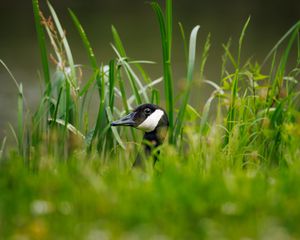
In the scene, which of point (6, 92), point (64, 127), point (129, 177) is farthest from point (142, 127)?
point (6, 92)

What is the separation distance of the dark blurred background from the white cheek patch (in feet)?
12.7

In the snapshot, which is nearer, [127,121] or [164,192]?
[164,192]

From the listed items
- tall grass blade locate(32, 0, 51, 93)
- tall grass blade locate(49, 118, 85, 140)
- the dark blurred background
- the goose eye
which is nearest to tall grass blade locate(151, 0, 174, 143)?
the goose eye

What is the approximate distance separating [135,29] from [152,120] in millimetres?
8016

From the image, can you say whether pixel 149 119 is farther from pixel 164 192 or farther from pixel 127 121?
pixel 164 192

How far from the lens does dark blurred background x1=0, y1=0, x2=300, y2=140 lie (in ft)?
33.1

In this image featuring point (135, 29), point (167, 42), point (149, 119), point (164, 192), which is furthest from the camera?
point (135, 29)

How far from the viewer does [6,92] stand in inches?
346

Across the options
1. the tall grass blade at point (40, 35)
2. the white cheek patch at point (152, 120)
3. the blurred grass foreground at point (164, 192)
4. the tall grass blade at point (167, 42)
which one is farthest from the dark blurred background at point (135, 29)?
the blurred grass foreground at point (164, 192)

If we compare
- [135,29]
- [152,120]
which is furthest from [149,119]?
[135,29]

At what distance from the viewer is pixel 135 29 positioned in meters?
12.6

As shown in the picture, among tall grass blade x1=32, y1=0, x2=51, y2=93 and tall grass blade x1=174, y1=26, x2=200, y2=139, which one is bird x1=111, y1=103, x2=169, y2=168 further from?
tall grass blade x1=32, y1=0, x2=51, y2=93

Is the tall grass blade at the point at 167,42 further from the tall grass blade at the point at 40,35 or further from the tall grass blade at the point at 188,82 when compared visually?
the tall grass blade at the point at 40,35

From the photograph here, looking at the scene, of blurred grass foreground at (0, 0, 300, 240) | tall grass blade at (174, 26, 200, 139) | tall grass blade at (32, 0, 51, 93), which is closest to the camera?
blurred grass foreground at (0, 0, 300, 240)
